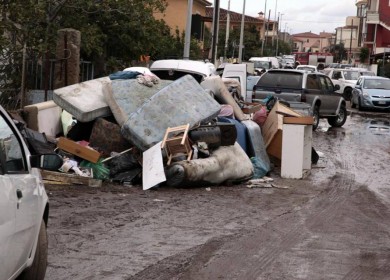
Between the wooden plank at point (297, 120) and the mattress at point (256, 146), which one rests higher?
the wooden plank at point (297, 120)

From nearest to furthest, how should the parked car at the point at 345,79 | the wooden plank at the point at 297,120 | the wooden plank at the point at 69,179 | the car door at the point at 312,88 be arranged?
1. the wooden plank at the point at 69,179
2. the wooden plank at the point at 297,120
3. the car door at the point at 312,88
4. the parked car at the point at 345,79

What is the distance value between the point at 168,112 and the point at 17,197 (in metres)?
7.32

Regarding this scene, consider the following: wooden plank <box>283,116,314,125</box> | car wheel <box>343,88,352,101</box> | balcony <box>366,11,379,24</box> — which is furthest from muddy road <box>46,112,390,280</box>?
balcony <box>366,11,379,24</box>

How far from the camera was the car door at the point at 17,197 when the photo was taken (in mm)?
4465

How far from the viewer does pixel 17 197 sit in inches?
183

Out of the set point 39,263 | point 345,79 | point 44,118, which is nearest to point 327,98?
point 44,118

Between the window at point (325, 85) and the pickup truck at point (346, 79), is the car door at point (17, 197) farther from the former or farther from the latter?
the pickup truck at point (346, 79)

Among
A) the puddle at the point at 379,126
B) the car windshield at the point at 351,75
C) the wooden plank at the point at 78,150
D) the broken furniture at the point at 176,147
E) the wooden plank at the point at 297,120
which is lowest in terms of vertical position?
the puddle at the point at 379,126

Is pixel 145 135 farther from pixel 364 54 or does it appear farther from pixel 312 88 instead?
pixel 364 54

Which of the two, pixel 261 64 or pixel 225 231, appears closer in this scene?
pixel 225 231

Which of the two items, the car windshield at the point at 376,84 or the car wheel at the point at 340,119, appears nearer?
the car wheel at the point at 340,119

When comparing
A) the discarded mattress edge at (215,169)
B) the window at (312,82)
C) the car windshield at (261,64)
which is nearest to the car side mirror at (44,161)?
the discarded mattress edge at (215,169)

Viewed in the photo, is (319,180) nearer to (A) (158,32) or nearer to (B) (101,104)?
(B) (101,104)

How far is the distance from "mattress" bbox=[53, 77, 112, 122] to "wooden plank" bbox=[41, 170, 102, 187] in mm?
1508
